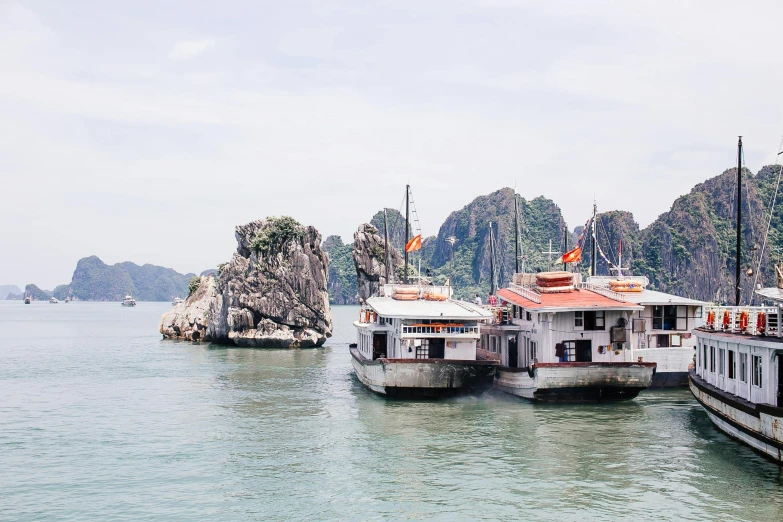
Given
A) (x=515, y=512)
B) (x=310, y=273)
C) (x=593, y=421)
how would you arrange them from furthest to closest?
(x=310, y=273) → (x=593, y=421) → (x=515, y=512)

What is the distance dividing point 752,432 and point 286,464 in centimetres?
1598

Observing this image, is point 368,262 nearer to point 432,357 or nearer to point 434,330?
point 432,357

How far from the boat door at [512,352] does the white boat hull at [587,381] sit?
5608 mm

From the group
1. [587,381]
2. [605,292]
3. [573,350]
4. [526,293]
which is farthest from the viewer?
[526,293]

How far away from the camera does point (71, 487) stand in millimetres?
23094

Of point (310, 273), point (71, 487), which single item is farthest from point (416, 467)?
point (310, 273)

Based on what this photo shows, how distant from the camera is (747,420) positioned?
2486 centimetres

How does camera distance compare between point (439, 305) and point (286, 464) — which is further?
point (439, 305)

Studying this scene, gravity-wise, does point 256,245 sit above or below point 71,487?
above

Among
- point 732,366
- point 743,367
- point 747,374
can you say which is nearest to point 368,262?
point 732,366

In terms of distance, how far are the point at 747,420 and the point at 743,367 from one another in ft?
8.12

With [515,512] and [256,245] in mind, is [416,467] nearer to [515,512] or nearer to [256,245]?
[515,512]

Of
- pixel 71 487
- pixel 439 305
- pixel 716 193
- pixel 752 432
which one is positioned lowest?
pixel 71 487

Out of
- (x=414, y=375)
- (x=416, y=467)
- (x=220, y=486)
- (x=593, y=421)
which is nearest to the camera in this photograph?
(x=220, y=486)
